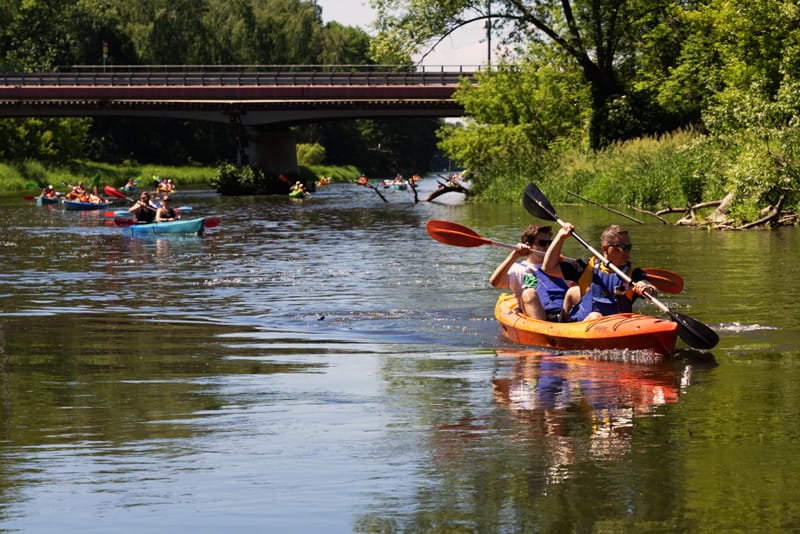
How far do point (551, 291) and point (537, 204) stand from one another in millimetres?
2738

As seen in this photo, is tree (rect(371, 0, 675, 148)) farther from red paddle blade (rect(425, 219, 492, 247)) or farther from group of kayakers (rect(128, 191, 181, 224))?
red paddle blade (rect(425, 219, 492, 247))

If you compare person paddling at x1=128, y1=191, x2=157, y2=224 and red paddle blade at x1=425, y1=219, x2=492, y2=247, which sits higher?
red paddle blade at x1=425, y1=219, x2=492, y2=247

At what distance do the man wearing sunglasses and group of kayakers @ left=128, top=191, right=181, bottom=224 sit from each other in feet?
66.7

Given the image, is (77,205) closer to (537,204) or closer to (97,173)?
(97,173)

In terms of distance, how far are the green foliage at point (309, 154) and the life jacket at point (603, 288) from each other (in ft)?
288

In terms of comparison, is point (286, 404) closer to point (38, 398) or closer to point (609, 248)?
point (38, 398)

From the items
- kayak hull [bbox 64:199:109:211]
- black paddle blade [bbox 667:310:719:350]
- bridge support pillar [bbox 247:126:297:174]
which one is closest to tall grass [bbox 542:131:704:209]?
kayak hull [bbox 64:199:109:211]

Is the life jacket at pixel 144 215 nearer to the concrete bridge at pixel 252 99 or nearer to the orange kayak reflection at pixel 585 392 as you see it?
the orange kayak reflection at pixel 585 392

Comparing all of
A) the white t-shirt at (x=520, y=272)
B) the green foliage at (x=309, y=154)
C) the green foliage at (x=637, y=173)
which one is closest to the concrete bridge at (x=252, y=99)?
the green foliage at (x=637, y=173)

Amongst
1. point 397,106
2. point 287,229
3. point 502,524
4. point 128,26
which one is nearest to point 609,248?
point 502,524

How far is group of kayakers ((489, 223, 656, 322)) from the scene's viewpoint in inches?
475

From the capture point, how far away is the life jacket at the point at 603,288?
12172 mm

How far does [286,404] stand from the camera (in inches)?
364

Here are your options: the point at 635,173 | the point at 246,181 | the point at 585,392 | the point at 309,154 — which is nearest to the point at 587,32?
the point at 635,173
